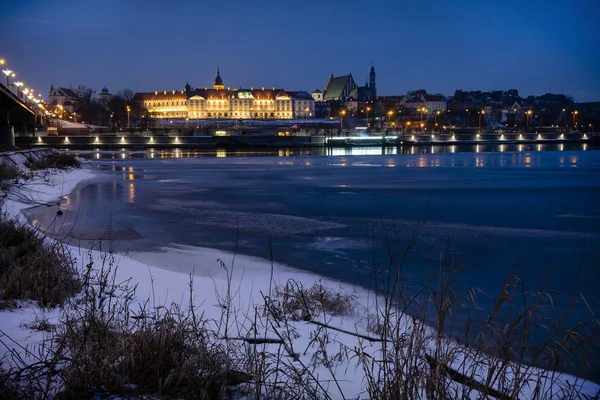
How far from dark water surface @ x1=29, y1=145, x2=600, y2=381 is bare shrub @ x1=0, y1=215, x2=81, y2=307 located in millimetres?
2052

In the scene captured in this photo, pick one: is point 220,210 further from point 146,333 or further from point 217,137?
point 217,137

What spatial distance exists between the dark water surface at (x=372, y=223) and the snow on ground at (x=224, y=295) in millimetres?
479

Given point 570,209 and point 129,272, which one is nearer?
point 129,272

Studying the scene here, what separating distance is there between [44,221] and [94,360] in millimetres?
8821

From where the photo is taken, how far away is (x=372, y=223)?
10.6m

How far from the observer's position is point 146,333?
342 centimetres

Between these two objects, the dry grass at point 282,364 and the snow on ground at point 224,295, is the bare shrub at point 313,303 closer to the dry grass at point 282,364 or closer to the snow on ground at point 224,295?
the snow on ground at point 224,295

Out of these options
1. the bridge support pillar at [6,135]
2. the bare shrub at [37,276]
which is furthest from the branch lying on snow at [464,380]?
the bridge support pillar at [6,135]

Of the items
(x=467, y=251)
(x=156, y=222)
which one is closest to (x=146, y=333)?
(x=467, y=251)

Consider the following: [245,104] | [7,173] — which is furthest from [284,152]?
[245,104]

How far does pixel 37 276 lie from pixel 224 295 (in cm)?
182

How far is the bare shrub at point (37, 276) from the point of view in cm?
470

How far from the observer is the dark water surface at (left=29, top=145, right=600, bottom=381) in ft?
22.7

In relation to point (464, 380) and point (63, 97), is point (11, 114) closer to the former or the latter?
point (464, 380)
